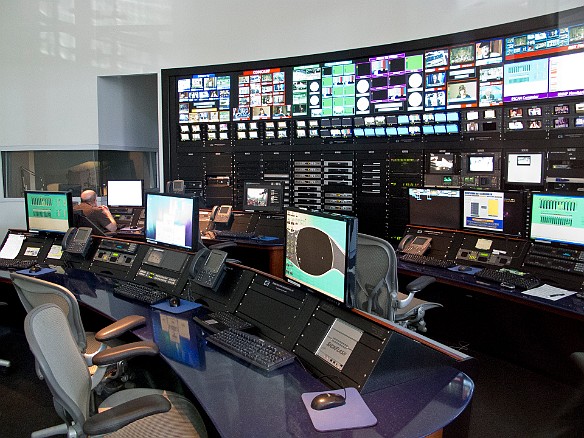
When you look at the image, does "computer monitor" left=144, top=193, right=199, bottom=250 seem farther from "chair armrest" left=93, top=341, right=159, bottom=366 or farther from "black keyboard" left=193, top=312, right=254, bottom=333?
"chair armrest" left=93, top=341, right=159, bottom=366

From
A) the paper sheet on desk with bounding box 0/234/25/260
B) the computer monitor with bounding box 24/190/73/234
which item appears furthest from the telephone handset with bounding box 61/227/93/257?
the paper sheet on desk with bounding box 0/234/25/260

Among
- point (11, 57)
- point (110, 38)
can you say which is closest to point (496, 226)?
point (110, 38)

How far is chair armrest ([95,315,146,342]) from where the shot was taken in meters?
2.32

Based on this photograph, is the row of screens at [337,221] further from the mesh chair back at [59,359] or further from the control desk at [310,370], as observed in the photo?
the mesh chair back at [59,359]

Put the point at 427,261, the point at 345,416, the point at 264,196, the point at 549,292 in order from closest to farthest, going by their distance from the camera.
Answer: the point at 345,416 → the point at 549,292 → the point at 427,261 → the point at 264,196

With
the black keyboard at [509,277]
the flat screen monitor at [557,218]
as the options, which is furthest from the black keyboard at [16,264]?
the flat screen monitor at [557,218]

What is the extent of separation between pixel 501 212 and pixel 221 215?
2.93 m

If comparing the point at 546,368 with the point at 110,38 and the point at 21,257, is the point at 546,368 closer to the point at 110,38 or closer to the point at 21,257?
the point at 21,257

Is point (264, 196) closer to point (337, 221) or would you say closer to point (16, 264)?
→ point (16, 264)

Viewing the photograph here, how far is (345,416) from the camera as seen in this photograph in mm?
1476

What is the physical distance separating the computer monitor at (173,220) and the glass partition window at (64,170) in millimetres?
4626

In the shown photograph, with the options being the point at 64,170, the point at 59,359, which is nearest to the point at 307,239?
the point at 59,359

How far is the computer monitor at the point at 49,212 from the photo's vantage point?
385cm

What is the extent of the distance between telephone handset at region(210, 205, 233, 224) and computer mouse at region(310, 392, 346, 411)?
4062mm
